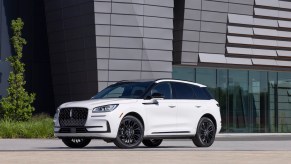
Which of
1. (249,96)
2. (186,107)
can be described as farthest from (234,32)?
(186,107)

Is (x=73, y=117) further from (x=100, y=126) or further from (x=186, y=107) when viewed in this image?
(x=186, y=107)

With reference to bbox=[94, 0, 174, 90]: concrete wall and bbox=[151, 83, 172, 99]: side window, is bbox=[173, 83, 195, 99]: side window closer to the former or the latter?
bbox=[151, 83, 172, 99]: side window

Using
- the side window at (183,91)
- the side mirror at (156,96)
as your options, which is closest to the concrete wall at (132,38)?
the side window at (183,91)

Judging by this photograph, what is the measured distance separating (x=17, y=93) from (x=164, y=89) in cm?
1680

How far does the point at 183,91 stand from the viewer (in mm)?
19453

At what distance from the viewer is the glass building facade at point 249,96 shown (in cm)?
3919

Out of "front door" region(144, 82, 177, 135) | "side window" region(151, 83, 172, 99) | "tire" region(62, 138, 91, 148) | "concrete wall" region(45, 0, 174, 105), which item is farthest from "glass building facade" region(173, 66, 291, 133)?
"tire" region(62, 138, 91, 148)

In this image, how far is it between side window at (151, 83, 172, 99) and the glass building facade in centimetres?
1846

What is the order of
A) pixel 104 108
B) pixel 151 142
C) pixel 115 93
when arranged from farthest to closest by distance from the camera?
1. pixel 151 142
2. pixel 115 93
3. pixel 104 108

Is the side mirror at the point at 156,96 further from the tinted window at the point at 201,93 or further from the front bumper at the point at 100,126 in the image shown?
the tinted window at the point at 201,93

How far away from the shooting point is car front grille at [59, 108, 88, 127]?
17386mm

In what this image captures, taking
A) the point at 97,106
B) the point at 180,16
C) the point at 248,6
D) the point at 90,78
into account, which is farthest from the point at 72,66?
the point at 97,106

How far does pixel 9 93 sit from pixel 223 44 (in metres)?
12.2

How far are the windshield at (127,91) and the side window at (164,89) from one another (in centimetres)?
28
